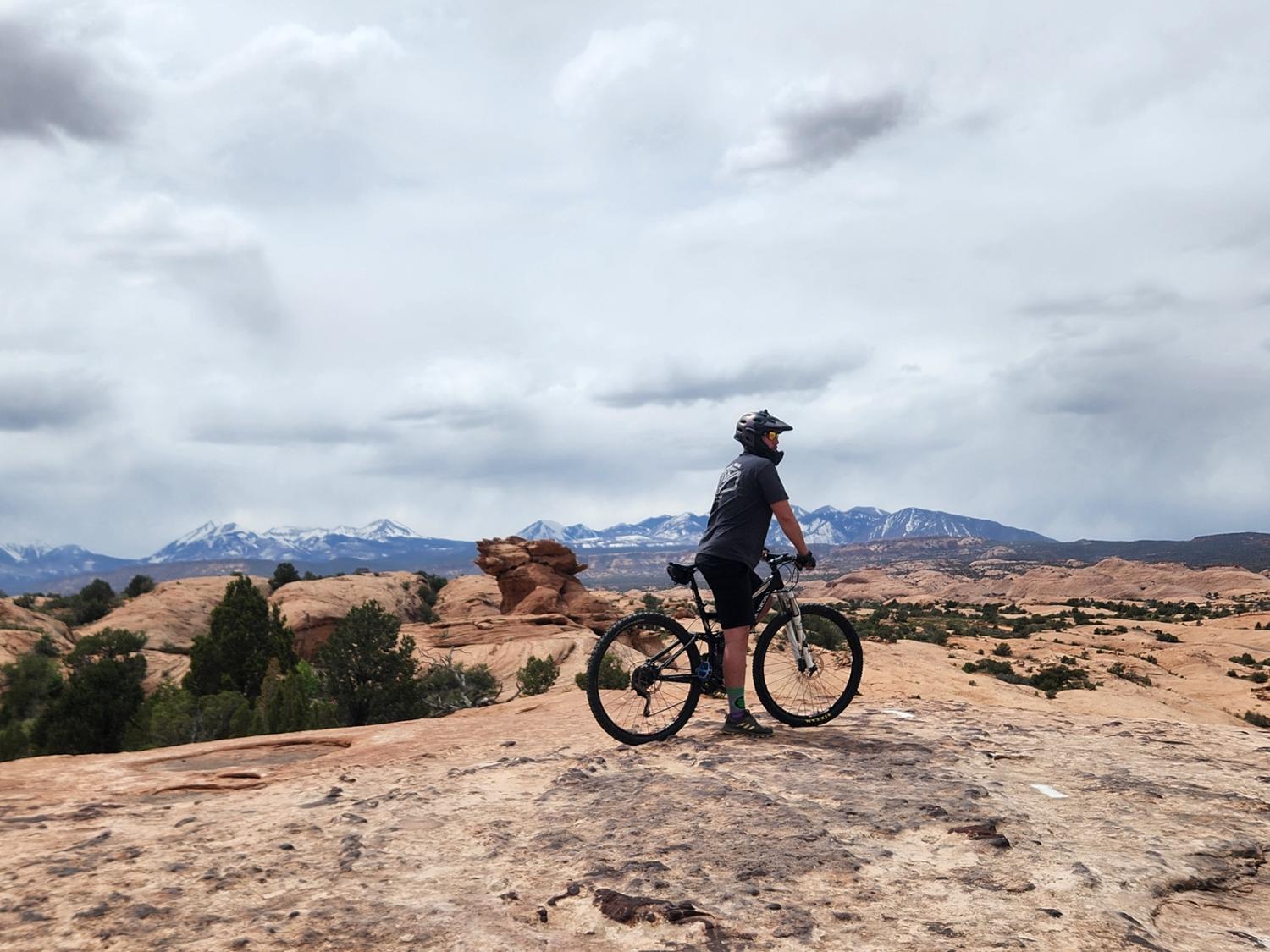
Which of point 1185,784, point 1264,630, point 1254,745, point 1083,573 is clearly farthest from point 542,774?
point 1083,573

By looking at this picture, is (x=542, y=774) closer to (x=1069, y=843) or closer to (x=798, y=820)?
(x=798, y=820)

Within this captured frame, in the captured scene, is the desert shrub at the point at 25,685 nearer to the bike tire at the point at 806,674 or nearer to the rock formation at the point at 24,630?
the rock formation at the point at 24,630

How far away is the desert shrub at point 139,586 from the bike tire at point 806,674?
78.6 metres

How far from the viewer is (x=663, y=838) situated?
4789 millimetres

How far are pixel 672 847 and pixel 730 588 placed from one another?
10.3ft

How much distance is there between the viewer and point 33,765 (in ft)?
24.6

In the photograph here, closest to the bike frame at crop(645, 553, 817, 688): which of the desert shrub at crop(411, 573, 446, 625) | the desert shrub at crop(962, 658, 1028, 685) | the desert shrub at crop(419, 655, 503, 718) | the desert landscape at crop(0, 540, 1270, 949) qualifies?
the desert landscape at crop(0, 540, 1270, 949)

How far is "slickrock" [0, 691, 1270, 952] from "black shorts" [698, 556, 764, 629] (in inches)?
46.1

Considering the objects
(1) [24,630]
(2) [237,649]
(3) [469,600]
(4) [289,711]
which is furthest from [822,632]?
(3) [469,600]

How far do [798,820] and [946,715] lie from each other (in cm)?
453

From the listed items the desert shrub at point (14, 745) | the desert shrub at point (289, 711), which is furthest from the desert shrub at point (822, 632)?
the desert shrub at point (14, 745)

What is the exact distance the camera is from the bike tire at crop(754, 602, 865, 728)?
791 centimetres

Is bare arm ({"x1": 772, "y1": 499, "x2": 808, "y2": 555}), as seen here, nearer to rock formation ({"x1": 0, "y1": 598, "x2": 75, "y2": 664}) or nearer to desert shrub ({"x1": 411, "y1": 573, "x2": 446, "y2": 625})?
rock formation ({"x1": 0, "y1": 598, "x2": 75, "y2": 664})

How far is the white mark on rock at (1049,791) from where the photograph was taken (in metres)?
5.57
